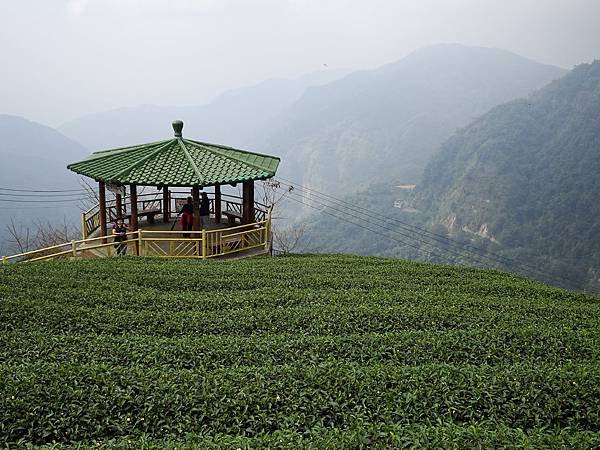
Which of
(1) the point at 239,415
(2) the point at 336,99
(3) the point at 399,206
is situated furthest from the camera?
(2) the point at 336,99

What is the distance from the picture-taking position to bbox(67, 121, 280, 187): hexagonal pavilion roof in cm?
1340

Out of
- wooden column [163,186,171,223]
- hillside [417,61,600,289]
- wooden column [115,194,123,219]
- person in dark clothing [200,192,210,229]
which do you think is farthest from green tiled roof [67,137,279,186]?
hillside [417,61,600,289]

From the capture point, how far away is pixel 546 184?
65625 millimetres

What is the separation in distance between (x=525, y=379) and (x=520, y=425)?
0.82 m

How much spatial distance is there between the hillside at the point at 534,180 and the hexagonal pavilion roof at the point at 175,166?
136 ft

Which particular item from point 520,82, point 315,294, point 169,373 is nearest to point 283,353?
point 169,373

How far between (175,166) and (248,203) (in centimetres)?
255

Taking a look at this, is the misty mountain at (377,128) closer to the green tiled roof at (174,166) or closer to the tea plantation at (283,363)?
the green tiled roof at (174,166)

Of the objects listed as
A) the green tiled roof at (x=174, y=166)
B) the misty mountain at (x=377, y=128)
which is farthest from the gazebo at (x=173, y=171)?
the misty mountain at (x=377, y=128)

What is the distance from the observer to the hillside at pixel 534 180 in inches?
2131

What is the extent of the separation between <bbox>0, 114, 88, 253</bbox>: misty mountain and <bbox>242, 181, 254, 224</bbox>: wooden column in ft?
205

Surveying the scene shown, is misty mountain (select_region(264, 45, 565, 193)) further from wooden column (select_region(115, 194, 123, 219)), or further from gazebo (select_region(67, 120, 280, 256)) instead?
wooden column (select_region(115, 194, 123, 219))

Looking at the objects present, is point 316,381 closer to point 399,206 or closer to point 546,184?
point 546,184

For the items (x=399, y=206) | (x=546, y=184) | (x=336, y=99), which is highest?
(x=336, y=99)
